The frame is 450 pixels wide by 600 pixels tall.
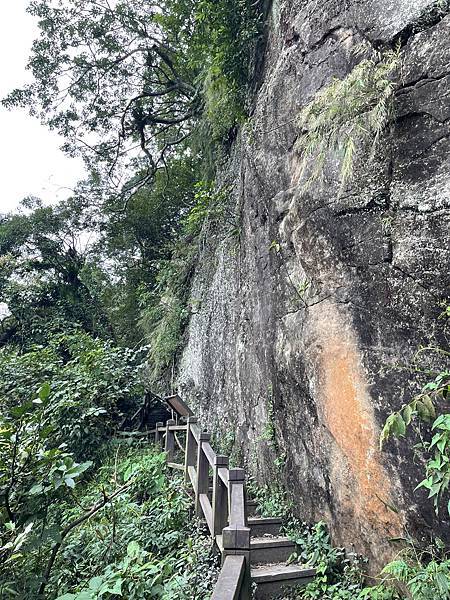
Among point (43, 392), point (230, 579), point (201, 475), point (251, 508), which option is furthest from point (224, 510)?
point (43, 392)

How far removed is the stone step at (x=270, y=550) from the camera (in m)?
3.70

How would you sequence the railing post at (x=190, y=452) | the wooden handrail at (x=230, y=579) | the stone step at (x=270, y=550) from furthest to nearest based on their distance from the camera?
the railing post at (x=190, y=452) → the stone step at (x=270, y=550) → the wooden handrail at (x=230, y=579)

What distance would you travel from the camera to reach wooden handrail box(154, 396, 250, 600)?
104 inches

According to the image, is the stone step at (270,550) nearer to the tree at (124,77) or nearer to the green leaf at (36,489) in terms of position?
the green leaf at (36,489)

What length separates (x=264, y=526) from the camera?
420 cm

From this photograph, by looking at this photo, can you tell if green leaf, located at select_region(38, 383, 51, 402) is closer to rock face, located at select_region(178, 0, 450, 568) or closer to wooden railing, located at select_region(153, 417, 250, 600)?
wooden railing, located at select_region(153, 417, 250, 600)

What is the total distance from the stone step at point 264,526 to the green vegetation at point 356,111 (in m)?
3.36

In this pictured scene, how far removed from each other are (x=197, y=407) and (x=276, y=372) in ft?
11.8

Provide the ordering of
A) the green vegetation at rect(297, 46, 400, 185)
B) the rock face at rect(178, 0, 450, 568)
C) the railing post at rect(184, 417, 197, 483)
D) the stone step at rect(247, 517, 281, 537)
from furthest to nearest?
1. the railing post at rect(184, 417, 197, 483)
2. the stone step at rect(247, 517, 281, 537)
3. the green vegetation at rect(297, 46, 400, 185)
4. the rock face at rect(178, 0, 450, 568)

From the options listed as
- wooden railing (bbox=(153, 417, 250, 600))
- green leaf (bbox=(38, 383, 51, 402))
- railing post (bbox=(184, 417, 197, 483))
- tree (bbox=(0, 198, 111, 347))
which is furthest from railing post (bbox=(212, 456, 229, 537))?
tree (bbox=(0, 198, 111, 347))

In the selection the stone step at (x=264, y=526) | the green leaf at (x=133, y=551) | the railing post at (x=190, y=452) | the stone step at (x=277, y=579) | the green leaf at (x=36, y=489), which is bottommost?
the stone step at (x=277, y=579)

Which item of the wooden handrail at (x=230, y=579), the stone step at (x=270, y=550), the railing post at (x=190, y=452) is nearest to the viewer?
the wooden handrail at (x=230, y=579)

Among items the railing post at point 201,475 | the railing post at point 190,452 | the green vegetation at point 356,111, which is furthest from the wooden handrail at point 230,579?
the green vegetation at point 356,111

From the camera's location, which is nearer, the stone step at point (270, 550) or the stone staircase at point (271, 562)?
the stone staircase at point (271, 562)
